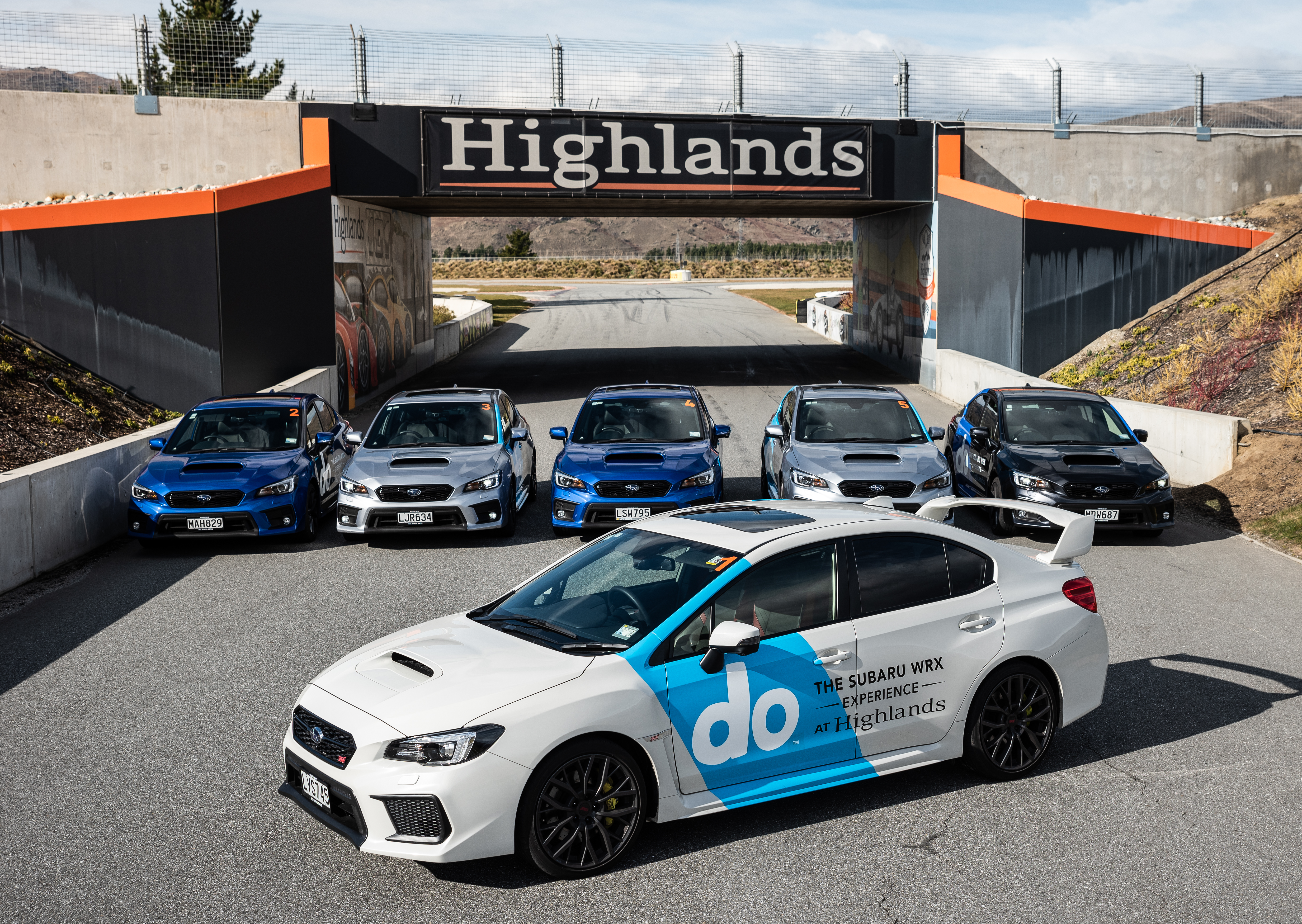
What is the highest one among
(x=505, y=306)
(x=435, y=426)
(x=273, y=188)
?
(x=273, y=188)

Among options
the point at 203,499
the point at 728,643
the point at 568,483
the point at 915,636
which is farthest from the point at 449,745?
the point at 203,499

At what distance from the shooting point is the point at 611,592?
19.3 ft

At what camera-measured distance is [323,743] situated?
519 cm

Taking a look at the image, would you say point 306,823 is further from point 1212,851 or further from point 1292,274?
point 1292,274

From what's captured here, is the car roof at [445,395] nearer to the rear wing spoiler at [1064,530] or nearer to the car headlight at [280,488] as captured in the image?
the car headlight at [280,488]

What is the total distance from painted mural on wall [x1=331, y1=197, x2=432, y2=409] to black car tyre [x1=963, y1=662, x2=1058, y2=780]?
66.5 ft

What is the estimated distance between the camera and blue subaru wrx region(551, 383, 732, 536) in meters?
12.9

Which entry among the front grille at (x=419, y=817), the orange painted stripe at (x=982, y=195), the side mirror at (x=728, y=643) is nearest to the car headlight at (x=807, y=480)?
the side mirror at (x=728, y=643)

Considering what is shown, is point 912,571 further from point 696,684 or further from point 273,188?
point 273,188

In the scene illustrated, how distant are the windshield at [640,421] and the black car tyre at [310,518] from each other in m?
3.09

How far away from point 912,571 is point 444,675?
97.6 inches

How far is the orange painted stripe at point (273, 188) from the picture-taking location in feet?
65.7

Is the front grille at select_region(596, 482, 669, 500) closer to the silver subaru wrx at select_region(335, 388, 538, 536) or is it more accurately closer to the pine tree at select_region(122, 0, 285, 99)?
the silver subaru wrx at select_region(335, 388, 538, 536)

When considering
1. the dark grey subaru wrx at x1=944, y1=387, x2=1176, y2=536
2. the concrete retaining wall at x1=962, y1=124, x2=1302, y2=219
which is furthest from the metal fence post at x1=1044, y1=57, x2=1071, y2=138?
the dark grey subaru wrx at x1=944, y1=387, x2=1176, y2=536
